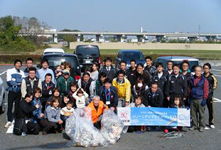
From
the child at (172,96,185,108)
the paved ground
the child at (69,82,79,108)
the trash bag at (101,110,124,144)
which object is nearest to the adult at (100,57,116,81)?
the child at (69,82,79,108)

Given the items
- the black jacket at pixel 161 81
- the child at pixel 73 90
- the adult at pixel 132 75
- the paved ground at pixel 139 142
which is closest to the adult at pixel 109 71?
the adult at pixel 132 75

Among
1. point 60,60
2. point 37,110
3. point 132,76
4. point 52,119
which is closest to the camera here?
point 52,119

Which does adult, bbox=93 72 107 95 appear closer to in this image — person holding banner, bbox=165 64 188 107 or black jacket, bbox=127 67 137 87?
black jacket, bbox=127 67 137 87

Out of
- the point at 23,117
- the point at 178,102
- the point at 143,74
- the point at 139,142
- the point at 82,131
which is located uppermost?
the point at 143,74

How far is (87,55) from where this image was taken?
24.7 m

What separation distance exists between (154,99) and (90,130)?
2.35 meters

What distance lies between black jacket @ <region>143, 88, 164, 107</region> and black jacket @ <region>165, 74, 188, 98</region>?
32cm

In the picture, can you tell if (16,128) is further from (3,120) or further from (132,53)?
(132,53)

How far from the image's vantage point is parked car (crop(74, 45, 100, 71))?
80.1 feet

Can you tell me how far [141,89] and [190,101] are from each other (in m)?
1.40

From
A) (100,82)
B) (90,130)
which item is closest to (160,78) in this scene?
(100,82)

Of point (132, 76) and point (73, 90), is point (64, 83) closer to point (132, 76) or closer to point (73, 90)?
point (73, 90)

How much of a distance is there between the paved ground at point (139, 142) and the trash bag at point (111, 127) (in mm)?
182

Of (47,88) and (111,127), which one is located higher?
(47,88)
